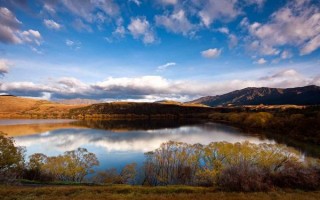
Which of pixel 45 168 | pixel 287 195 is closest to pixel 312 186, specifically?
pixel 287 195

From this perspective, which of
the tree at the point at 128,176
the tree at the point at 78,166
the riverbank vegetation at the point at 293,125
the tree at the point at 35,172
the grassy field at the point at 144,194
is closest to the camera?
the grassy field at the point at 144,194

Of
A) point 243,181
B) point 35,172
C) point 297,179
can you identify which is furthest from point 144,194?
point 35,172

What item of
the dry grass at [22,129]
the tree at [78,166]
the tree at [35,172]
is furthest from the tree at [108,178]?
the dry grass at [22,129]

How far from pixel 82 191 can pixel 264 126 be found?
13273cm

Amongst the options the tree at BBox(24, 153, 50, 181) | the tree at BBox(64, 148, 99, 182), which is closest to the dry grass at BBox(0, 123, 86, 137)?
the tree at BBox(64, 148, 99, 182)

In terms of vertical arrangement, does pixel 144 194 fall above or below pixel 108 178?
above

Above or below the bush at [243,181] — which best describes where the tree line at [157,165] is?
below

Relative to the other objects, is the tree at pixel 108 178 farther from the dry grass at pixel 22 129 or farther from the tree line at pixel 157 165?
the dry grass at pixel 22 129

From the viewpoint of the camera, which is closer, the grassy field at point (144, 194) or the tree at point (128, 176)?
the grassy field at point (144, 194)

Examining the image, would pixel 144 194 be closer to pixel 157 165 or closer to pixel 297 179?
pixel 297 179

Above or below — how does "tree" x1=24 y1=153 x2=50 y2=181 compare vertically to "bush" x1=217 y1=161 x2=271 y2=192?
below

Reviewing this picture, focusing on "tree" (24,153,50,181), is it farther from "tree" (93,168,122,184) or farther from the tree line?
"tree" (93,168,122,184)

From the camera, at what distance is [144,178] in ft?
153

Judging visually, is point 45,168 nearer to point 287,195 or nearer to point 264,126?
point 287,195
